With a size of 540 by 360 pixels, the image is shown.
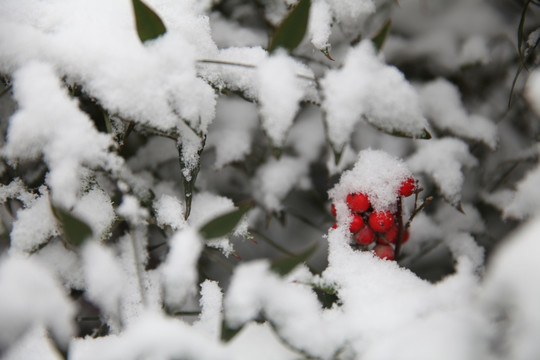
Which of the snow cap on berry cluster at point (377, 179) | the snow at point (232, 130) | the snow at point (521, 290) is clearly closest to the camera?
the snow at point (521, 290)

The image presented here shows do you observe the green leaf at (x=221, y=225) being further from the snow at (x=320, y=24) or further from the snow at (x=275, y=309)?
the snow at (x=320, y=24)

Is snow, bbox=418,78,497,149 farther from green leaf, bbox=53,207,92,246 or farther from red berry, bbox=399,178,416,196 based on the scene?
green leaf, bbox=53,207,92,246

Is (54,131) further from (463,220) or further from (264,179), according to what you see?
(463,220)

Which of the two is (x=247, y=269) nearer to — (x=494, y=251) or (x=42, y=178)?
(x=42, y=178)

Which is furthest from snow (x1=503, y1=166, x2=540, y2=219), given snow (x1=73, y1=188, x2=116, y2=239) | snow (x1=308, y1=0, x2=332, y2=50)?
snow (x1=73, y1=188, x2=116, y2=239)

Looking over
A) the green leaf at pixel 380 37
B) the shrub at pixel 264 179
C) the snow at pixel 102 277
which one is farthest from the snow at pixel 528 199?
the snow at pixel 102 277

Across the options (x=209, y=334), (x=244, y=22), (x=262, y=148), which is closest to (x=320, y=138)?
(x=262, y=148)
